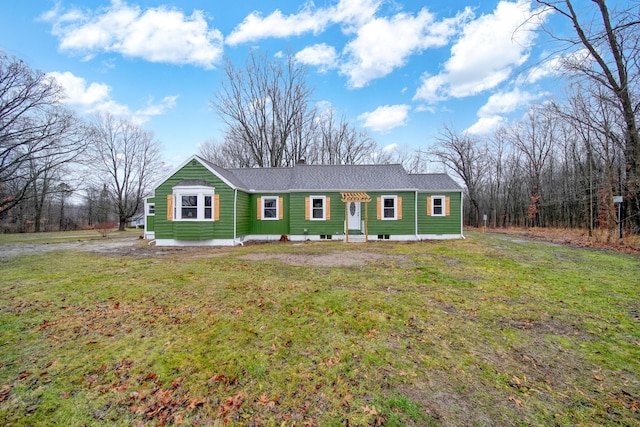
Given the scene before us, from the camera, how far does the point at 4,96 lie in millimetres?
11055

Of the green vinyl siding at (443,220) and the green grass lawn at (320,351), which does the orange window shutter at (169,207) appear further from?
the green vinyl siding at (443,220)

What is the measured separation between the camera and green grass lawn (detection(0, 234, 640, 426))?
2.44 meters

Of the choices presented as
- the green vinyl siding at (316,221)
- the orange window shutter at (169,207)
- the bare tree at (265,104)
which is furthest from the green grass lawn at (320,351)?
the bare tree at (265,104)

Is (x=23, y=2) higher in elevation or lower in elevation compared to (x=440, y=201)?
higher

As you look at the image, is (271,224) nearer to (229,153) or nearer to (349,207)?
(349,207)

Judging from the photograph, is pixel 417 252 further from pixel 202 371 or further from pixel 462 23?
pixel 462 23

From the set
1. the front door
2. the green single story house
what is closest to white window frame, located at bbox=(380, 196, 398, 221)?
the green single story house

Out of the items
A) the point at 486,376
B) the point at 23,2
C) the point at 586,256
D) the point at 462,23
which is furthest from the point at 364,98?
the point at 486,376

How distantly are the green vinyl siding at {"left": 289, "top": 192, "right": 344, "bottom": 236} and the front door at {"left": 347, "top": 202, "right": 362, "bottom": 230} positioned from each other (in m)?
0.57

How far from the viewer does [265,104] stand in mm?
27328

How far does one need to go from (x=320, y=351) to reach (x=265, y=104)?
27892 mm

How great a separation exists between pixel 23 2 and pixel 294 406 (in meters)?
17.1

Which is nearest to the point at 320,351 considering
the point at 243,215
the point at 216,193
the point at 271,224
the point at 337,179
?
the point at 216,193

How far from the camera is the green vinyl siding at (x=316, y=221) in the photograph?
15.7 meters
